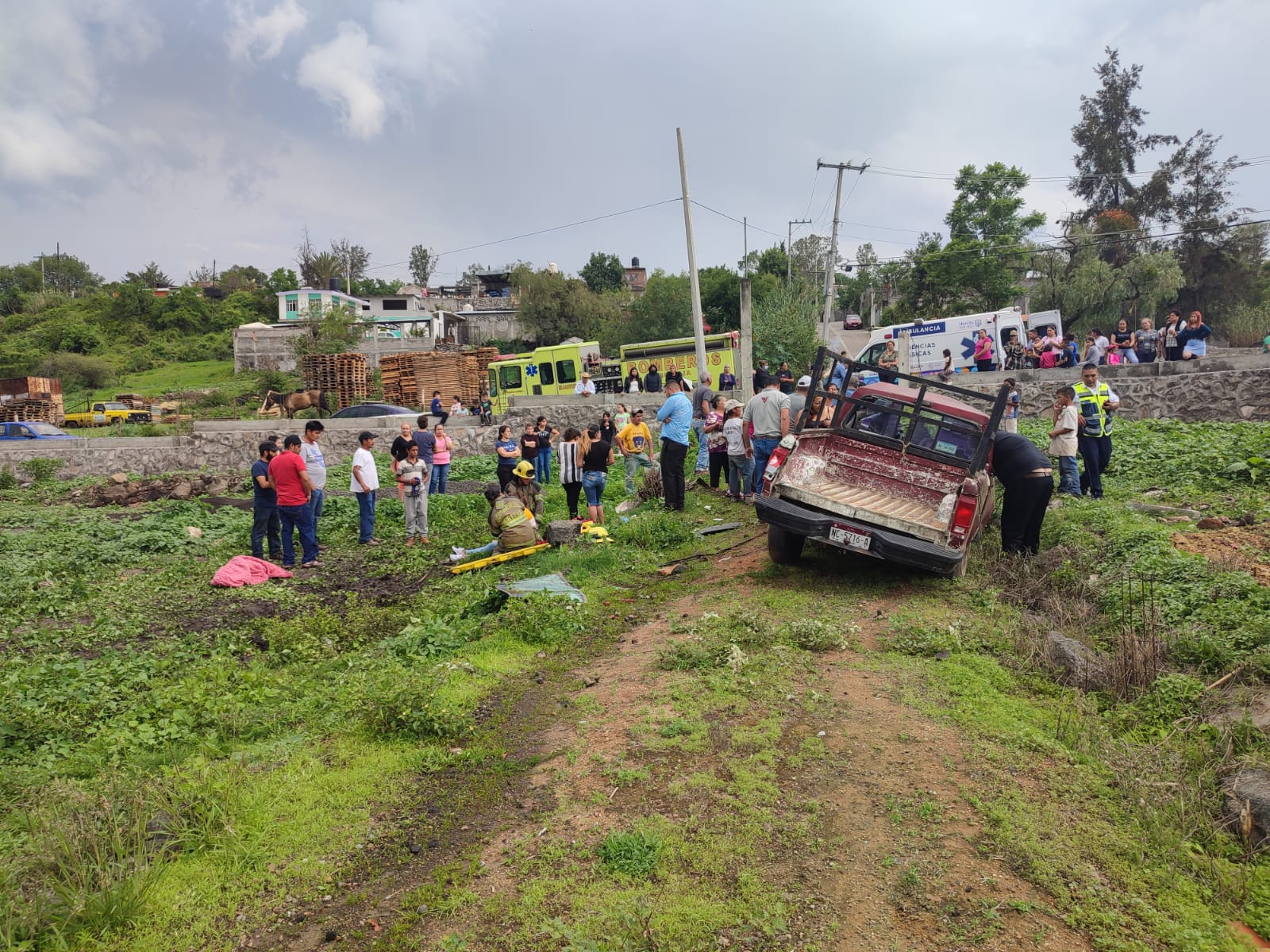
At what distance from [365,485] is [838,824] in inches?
368

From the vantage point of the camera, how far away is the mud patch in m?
6.66

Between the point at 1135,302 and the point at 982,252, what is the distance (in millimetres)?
7873

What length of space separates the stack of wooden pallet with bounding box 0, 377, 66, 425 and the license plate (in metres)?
34.2

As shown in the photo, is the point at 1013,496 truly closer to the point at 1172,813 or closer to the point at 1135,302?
the point at 1172,813

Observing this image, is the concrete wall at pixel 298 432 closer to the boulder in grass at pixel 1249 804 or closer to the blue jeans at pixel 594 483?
the blue jeans at pixel 594 483

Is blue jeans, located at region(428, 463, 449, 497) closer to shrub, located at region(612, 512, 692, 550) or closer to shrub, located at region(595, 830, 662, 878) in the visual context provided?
shrub, located at region(612, 512, 692, 550)

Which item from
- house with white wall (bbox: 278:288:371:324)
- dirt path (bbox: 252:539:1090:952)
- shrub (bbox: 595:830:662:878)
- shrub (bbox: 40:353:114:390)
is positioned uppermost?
house with white wall (bbox: 278:288:371:324)

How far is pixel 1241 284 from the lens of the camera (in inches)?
1647

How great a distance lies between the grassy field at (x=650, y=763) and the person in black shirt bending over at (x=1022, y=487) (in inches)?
16.8

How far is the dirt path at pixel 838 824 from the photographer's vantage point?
10.4 feet

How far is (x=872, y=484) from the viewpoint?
27.9ft

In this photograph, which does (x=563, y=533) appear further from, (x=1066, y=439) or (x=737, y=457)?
(x=1066, y=439)

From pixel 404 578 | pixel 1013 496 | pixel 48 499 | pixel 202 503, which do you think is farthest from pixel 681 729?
pixel 48 499

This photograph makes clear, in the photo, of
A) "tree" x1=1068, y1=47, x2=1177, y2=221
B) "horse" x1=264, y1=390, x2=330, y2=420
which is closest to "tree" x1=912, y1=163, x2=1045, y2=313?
"tree" x1=1068, y1=47, x2=1177, y2=221
